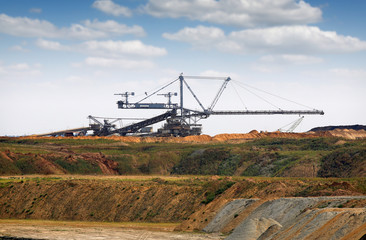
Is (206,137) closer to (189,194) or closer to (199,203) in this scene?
(189,194)

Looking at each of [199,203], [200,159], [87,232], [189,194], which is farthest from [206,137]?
[87,232]

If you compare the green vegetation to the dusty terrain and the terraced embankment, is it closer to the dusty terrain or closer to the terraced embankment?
the dusty terrain

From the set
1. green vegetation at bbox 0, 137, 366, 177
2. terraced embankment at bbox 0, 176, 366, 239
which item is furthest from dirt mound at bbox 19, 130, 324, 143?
terraced embankment at bbox 0, 176, 366, 239

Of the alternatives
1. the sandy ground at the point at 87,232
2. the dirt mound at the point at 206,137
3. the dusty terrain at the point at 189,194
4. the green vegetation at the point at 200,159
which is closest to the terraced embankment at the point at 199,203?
the dusty terrain at the point at 189,194

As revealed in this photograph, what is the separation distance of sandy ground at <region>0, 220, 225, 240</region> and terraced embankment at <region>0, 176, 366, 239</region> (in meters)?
2.70

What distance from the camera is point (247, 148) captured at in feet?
399

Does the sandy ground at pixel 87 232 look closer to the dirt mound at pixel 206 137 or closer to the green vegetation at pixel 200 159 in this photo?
the green vegetation at pixel 200 159

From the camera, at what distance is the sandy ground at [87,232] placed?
165ft

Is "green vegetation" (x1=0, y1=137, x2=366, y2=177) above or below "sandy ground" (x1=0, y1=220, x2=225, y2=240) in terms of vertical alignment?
above

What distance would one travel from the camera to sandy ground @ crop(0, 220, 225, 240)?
50.4m

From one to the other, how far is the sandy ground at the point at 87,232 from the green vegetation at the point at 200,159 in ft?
137

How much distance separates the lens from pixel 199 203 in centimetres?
6397

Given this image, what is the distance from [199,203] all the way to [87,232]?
584 inches

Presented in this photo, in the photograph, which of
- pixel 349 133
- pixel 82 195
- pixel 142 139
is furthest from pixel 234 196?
pixel 349 133
